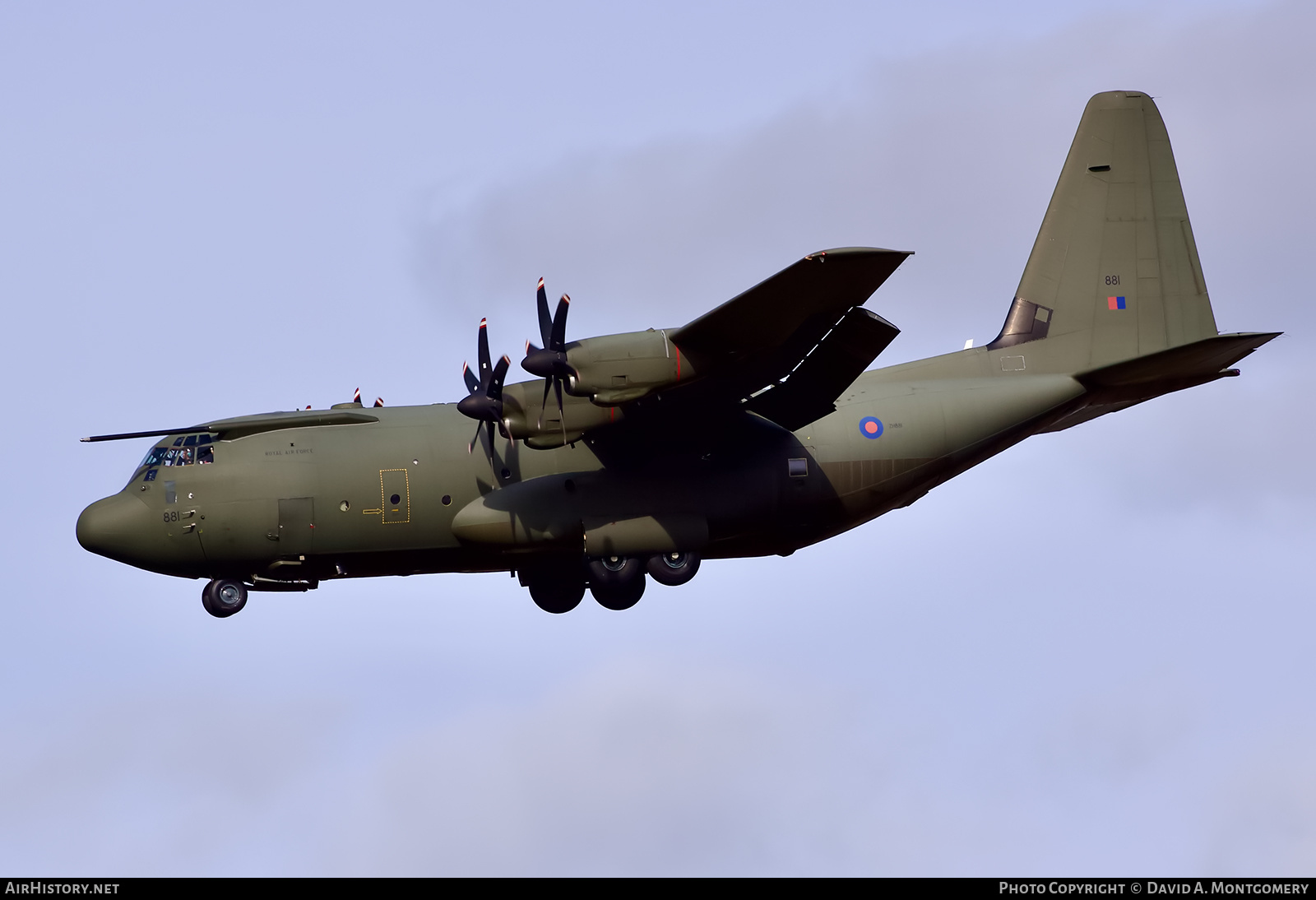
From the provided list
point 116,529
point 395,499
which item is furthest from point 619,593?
point 116,529

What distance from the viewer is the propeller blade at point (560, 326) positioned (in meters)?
29.3

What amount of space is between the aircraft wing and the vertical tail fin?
4603mm

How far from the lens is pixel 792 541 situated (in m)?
33.2

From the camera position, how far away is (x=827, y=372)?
103ft

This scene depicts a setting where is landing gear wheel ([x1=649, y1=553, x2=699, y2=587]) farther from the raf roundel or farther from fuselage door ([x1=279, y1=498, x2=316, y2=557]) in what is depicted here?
fuselage door ([x1=279, y1=498, x2=316, y2=557])

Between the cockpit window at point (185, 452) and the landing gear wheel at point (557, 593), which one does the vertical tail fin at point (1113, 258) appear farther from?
the cockpit window at point (185, 452)

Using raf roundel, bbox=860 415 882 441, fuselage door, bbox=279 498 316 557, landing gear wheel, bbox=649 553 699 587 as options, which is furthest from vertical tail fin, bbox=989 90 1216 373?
fuselage door, bbox=279 498 316 557

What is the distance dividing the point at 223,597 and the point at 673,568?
7.79 m

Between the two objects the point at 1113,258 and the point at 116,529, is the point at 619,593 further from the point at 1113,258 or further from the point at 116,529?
the point at 1113,258

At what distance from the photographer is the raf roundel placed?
32.5 m

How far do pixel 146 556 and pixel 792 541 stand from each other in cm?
1132
